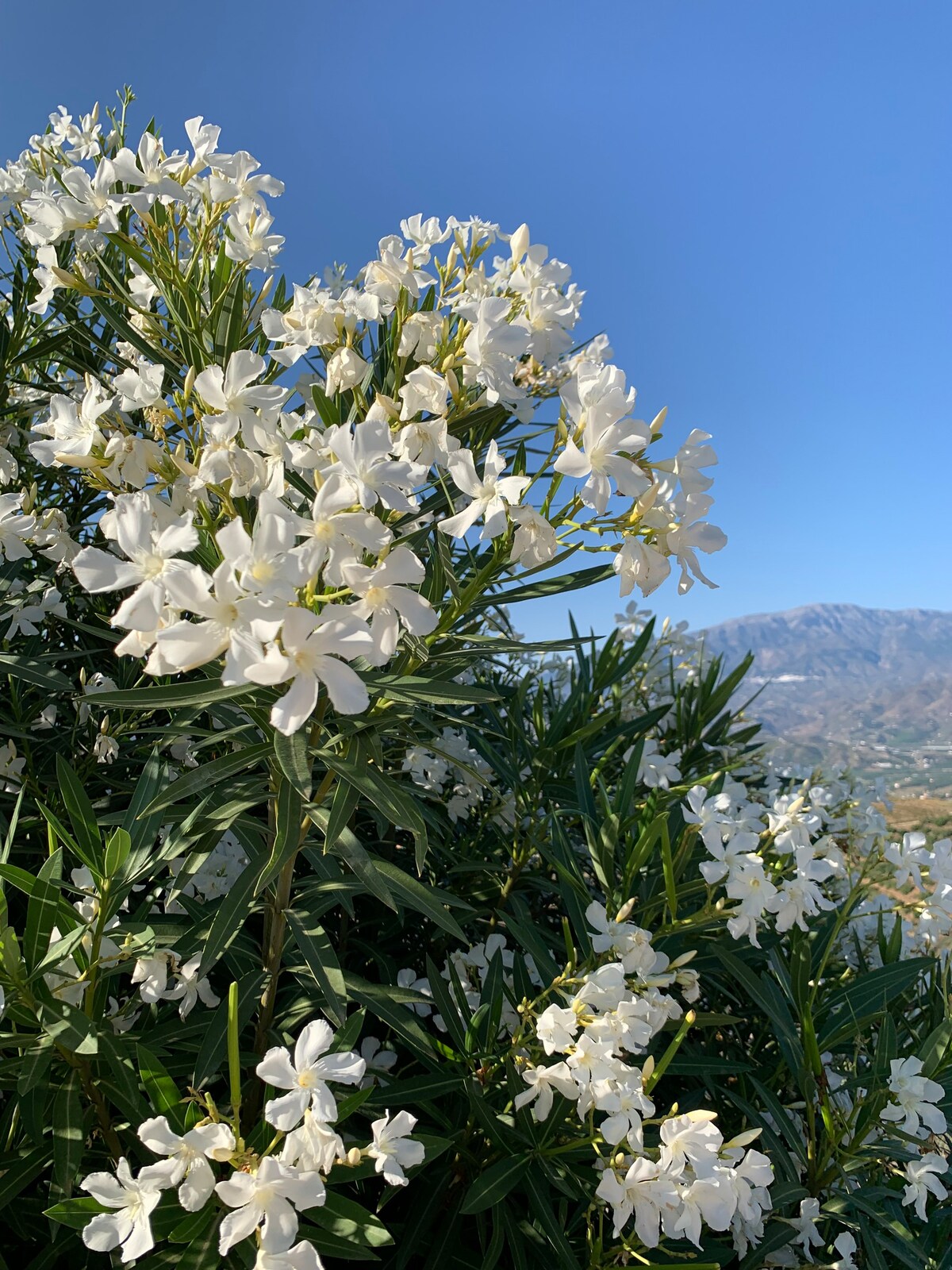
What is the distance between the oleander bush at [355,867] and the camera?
0.87m

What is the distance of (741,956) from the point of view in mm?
1672

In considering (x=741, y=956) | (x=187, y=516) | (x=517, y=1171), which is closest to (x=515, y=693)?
(x=741, y=956)

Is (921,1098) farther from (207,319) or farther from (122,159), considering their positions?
(122,159)

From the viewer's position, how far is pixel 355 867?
3.38 feet

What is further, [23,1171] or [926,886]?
[926,886]

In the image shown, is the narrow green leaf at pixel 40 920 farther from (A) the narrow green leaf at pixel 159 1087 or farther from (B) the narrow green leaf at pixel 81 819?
(A) the narrow green leaf at pixel 159 1087

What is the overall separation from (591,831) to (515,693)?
604mm

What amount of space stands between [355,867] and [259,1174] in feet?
1.11

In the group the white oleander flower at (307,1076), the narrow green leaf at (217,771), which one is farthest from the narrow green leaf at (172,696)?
the white oleander flower at (307,1076)

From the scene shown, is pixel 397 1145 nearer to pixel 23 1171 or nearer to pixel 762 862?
pixel 23 1171

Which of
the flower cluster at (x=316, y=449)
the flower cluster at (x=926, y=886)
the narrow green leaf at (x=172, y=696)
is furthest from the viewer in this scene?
the flower cluster at (x=926, y=886)

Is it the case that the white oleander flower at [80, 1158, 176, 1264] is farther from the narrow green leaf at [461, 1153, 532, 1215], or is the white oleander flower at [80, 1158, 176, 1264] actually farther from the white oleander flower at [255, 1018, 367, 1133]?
the narrow green leaf at [461, 1153, 532, 1215]

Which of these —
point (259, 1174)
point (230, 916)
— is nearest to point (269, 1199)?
point (259, 1174)

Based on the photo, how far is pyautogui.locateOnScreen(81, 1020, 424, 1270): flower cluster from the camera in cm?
82
